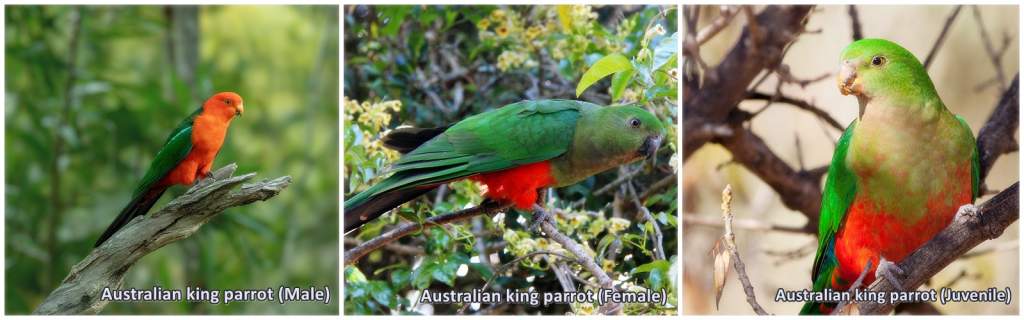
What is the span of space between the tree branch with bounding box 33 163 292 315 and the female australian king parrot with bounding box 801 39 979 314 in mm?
1811

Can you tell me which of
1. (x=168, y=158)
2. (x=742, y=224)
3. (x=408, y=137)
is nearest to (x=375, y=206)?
(x=408, y=137)

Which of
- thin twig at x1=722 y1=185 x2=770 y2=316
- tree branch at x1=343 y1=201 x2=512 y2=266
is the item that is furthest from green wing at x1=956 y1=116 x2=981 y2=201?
tree branch at x1=343 y1=201 x2=512 y2=266

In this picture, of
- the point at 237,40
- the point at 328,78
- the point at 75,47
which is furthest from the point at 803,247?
the point at 237,40

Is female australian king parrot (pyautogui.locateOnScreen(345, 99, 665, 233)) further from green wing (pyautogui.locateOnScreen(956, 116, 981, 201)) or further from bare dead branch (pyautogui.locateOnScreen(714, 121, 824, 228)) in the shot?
green wing (pyautogui.locateOnScreen(956, 116, 981, 201))

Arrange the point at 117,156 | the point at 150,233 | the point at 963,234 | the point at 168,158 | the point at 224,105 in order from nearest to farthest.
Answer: the point at 963,234
the point at 150,233
the point at 168,158
the point at 224,105
the point at 117,156

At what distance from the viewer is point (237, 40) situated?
5.23m

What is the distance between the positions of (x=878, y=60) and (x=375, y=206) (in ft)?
5.52

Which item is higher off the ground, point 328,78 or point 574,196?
point 328,78

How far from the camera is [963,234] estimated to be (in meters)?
2.80

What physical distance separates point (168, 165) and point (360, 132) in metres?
0.64

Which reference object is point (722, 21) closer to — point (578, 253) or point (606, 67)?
point (606, 67)

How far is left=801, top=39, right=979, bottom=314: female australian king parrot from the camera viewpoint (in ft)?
9.33

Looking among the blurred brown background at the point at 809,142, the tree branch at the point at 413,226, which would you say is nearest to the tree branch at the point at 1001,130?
the blurred brown background at the point at 809,142

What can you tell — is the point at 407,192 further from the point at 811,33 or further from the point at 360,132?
the point at 811,33
